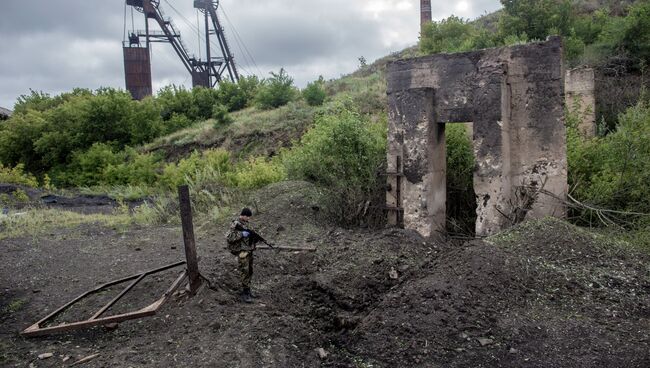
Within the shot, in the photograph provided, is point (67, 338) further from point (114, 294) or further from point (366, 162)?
point (366, 162)

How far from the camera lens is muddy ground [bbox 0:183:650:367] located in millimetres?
5180

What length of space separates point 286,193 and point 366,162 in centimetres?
224

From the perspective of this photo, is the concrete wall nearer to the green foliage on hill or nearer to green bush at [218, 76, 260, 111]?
the green foliage on hill

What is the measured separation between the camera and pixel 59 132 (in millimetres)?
26875

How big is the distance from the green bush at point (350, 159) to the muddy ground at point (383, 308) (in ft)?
4.83

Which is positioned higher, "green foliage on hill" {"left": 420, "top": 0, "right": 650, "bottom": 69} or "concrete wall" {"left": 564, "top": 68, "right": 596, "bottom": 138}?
"green foliage on hill" {"left": 420, "top": 0, "right": 650, "bottom": 69}

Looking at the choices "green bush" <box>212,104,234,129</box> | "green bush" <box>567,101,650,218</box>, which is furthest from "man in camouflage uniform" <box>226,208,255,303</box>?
"green bush" <box>212,104,234,129</box>

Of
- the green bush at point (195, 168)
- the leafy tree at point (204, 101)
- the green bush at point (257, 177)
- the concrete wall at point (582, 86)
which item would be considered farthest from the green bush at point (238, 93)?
the concrete wall at point (582, 86)

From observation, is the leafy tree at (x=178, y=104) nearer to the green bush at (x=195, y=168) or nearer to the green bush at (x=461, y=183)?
the green bush at (x=195, y=168)

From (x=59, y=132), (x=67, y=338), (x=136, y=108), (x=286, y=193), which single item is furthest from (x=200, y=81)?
(x=67, y=338)

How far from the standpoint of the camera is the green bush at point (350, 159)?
33.3 ft

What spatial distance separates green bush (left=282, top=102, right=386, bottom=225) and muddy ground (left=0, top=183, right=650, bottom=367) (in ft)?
4.83

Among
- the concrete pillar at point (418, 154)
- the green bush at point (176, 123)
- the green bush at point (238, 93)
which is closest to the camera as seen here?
the concrete pillar at point (418, 154)

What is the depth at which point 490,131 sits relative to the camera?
28.0ft
